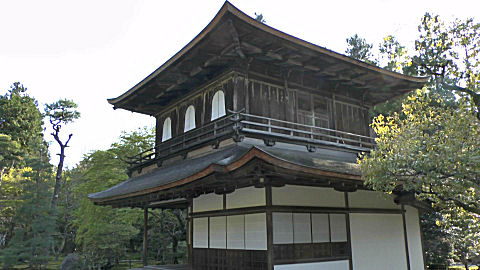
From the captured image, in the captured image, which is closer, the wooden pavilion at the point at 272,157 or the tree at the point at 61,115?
the wooden pavilion at the point at 272,157

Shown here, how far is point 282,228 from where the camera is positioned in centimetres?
878

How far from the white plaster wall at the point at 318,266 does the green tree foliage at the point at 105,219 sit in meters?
12.5

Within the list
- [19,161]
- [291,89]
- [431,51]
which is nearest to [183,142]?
[291,89]

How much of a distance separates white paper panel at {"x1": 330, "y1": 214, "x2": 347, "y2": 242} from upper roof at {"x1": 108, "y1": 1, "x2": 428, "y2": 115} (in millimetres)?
4915

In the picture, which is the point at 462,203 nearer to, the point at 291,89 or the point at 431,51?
the point at 431,51

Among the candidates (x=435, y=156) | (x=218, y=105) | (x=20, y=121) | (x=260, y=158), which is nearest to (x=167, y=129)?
(x=218, y=105)

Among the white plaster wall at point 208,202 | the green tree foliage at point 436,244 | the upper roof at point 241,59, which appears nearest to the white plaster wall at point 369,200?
the white plaster wall at point 208,202

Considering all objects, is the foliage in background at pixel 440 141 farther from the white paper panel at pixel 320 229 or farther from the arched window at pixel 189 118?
the arched window at pixel 189 118

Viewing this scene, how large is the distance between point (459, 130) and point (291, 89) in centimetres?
588

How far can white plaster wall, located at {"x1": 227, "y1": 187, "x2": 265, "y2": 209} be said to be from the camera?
8.88 m

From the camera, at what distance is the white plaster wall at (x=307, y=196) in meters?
8.87

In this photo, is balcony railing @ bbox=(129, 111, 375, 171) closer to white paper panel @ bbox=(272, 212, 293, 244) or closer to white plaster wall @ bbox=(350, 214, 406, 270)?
white paper panel @ bbox=(272, 212, 293, 244)

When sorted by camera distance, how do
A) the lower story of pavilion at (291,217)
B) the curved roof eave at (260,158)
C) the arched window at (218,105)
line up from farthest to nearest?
the arched window at (218,105) < the lower story of pavilion at (291,217) < the curved roof eave at (260,158)

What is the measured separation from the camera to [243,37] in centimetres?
998
